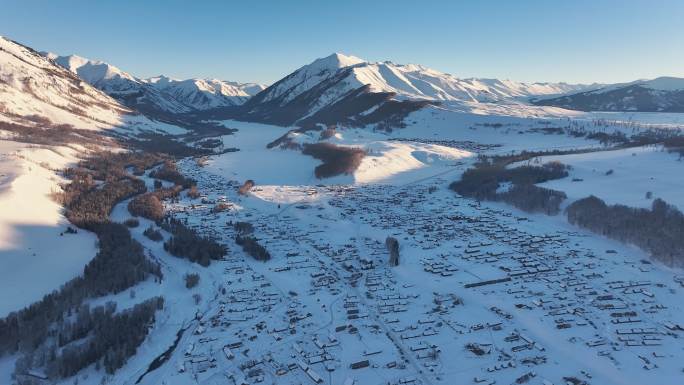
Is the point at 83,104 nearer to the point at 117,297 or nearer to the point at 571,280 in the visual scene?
the point at 117,297

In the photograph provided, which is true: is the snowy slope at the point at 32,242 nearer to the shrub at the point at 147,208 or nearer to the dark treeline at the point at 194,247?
the dark treeline at the point at 194,247

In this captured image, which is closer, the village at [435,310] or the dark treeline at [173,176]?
the village at [435,310]

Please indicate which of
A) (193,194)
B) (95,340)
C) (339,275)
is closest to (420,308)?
(339,275)

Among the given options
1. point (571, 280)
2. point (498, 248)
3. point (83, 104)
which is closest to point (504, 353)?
point (571, 280)

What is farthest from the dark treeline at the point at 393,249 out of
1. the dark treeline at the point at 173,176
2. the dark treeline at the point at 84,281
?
the dark treeline at the point at 173,176

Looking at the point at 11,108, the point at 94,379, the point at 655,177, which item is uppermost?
the point at 11,108

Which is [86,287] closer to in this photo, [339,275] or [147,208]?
[339,275]

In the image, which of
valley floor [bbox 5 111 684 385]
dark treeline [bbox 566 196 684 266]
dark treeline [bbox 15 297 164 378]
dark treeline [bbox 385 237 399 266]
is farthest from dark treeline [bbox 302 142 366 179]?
dark treeline [bbox 15 297 164 378]
